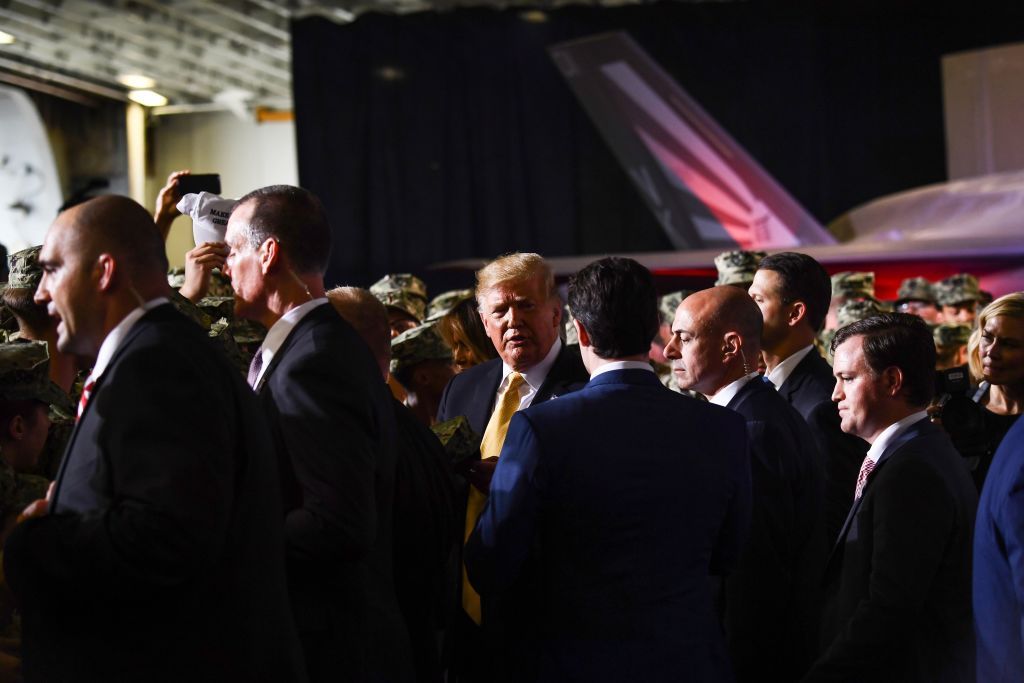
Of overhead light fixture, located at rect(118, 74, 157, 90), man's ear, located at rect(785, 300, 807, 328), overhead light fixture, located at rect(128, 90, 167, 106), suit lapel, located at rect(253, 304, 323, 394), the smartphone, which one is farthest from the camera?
overhead light fixture, located at rect(128, 90, 167, 106)

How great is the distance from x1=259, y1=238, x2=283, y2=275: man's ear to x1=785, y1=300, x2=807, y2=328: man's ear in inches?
67.9

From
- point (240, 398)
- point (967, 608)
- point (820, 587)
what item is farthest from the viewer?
point (820, 587)

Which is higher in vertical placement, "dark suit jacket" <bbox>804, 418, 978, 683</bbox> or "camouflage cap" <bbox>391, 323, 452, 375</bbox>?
"camouflage cap" <bbox>391, 323, 452, 375</bbox>

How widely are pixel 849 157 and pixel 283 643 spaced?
1243cm

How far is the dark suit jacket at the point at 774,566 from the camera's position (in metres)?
2.37

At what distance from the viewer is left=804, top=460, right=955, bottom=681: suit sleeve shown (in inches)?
84.4

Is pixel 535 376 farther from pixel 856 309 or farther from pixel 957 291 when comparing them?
pixel 957 291

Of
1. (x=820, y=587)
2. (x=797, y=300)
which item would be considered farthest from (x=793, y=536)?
(x=797, y=300)

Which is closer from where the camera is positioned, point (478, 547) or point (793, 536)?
point (478, 547)

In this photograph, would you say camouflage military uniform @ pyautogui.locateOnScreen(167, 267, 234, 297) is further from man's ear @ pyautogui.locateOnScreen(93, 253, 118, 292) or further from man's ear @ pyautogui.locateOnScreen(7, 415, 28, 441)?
man's ear @ pyautogui.locateOnScreen(93, 253, 118, 292)

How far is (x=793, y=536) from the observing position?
7.97ft

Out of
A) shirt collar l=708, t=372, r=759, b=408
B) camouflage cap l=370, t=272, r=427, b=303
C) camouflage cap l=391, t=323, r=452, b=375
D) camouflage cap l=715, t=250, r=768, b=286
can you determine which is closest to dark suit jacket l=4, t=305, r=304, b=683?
shirt collar l=708, t=372, r=759, b=408

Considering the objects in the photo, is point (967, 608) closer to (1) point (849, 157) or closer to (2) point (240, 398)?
(2) point (240, 398)

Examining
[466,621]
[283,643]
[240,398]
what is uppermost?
[240,398]
